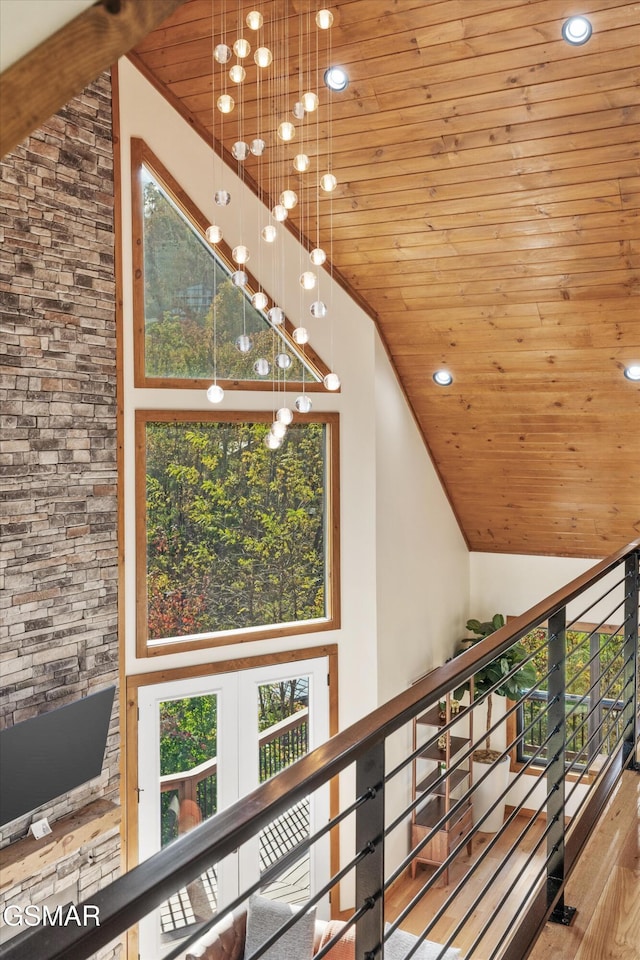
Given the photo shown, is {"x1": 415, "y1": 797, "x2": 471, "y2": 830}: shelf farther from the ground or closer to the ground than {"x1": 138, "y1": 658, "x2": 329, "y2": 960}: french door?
closer to the ground

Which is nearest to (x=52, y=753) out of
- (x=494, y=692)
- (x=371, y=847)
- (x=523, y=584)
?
(x=371, y=847)

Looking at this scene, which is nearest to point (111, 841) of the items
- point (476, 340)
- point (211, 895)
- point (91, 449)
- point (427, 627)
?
point (211, 895)

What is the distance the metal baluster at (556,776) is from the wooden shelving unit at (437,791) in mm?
4392

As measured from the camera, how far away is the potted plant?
7117mm

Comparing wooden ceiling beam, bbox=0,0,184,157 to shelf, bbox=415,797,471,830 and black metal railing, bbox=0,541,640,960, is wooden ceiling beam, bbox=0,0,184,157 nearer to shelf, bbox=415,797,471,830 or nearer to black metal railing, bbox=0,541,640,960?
black metal railing, bbox=0,541,640,960

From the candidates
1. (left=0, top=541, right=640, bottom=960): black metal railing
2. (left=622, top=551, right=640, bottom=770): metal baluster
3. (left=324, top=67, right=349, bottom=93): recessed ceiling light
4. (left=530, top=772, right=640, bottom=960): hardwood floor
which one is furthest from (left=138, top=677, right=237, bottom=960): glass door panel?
(left=324, top=67, right=349, bottom=93): recessed ceiling light

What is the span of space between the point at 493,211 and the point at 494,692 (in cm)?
450

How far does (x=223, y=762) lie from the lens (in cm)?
572

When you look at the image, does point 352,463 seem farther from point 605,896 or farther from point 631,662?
point 605,896

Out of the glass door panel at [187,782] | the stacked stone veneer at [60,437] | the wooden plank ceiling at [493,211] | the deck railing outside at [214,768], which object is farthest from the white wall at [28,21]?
the deck railing outside at [214,768]

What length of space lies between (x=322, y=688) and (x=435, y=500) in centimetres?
211

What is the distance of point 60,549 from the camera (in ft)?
15.8

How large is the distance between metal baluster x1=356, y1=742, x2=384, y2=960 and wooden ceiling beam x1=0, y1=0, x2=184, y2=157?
38.8 inches

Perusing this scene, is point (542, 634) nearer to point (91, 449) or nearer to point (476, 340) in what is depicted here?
point (476, 340)
